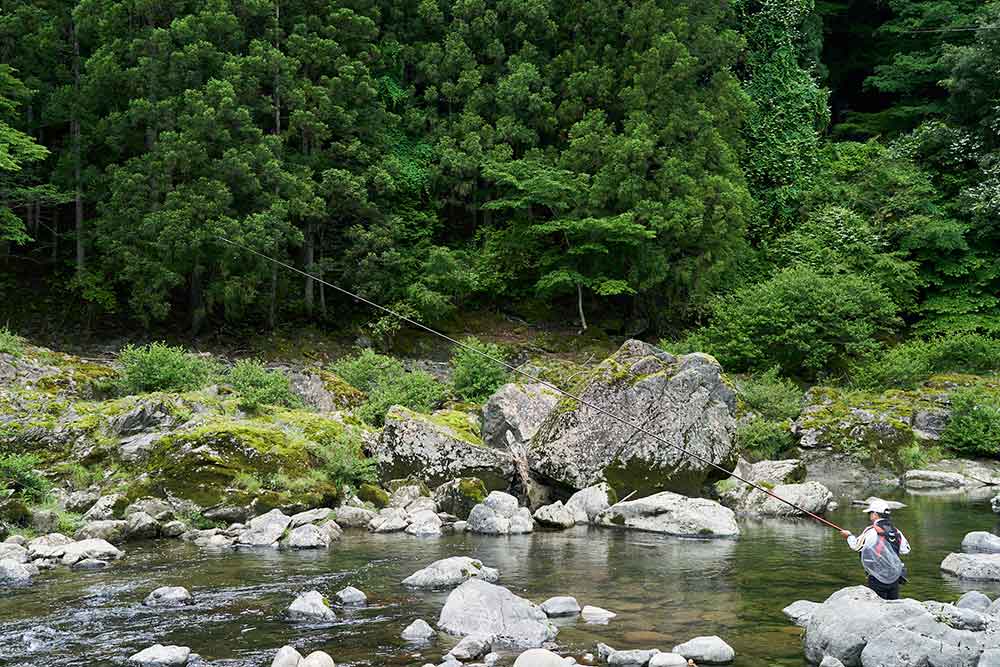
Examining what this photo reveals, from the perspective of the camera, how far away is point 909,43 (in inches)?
1639

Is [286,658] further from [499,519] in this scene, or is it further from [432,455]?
[432,455]

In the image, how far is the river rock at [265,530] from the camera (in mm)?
12341

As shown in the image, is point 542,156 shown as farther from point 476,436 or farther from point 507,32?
point 476,436

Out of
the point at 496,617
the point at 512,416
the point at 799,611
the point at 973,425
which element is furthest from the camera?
the point at 973,425

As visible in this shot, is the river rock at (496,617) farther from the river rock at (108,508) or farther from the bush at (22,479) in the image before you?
the bush at (22,479)

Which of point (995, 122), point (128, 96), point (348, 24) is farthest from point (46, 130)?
point (995, 122)

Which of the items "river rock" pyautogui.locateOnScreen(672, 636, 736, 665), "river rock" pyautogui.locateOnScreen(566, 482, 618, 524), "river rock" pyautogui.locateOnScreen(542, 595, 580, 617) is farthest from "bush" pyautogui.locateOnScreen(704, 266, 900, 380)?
"river rock" pyautogui.locateOnScreen(672, 636, 736, 665)

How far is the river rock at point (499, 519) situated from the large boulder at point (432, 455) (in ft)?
3.59

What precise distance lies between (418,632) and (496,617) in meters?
0.71

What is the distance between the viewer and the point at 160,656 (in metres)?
6.78

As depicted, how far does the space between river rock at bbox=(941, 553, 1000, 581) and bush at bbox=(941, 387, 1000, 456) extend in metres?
11.8

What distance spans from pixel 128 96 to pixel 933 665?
28.9 m

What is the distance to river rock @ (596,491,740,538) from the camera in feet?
43.4

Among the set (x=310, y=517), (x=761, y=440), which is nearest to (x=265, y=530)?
(x=310, y=517)
